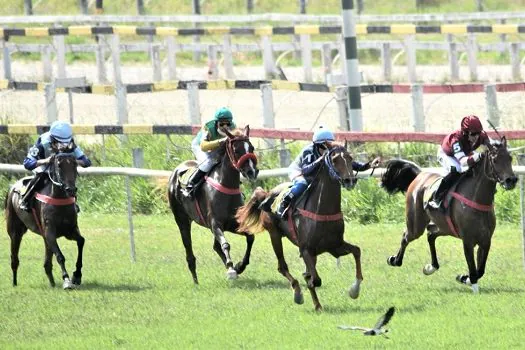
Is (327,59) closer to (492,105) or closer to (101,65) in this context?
(101,65)

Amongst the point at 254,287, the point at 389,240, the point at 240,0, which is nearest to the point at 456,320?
the point at 254,287

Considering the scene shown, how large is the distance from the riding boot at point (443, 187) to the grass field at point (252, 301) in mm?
730

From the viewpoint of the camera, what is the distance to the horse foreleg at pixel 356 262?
14516mm

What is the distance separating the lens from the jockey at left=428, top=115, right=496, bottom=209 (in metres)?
15.3

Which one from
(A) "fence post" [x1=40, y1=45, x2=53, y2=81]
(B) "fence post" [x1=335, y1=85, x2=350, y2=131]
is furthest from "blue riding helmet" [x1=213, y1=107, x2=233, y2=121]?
(A) "fence post" [x1=40, y1=45, x2=53, y2=81]

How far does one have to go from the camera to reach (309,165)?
1470cm

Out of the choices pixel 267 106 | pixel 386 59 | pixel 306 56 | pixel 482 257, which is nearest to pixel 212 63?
pixel 306 56

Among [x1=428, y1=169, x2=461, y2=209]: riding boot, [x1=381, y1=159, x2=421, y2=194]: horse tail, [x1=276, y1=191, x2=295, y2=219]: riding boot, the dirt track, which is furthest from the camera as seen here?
the dirt track

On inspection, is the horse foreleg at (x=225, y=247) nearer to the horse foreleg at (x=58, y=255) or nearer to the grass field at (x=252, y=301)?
the grass field at (x=252, y=301)

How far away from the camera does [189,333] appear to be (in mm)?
13422

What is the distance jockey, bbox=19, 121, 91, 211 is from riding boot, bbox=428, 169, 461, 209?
3378mm

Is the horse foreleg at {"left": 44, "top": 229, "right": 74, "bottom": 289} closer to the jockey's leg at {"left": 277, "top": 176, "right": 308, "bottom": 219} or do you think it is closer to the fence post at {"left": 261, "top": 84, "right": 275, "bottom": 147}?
the jockey's leg at {"left": 277, "top": 176, "right": 308, "bottom": 219}

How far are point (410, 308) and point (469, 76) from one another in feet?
47.6

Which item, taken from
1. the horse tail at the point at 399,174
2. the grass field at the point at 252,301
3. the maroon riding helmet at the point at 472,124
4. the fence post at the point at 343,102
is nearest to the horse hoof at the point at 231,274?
Result: the grass field at the point at 252,301
